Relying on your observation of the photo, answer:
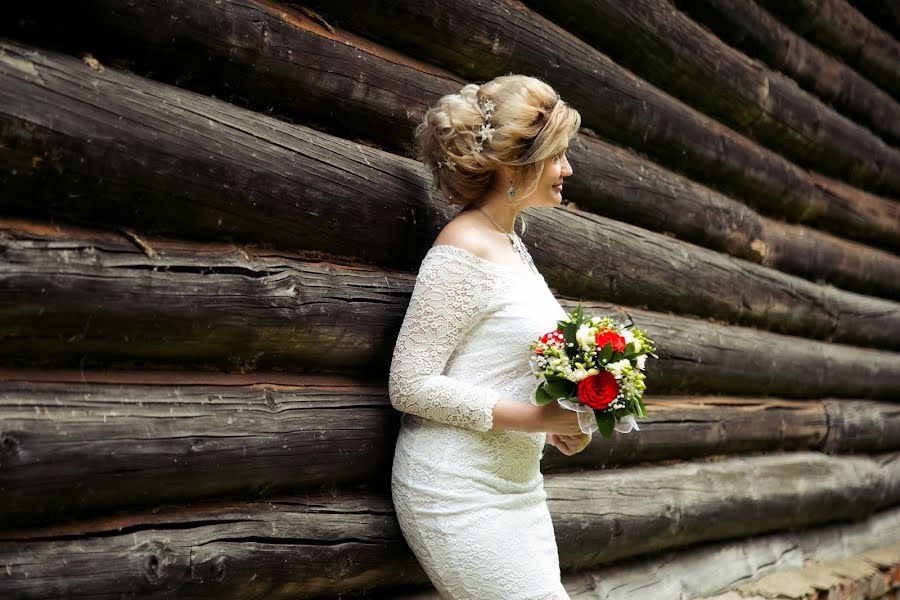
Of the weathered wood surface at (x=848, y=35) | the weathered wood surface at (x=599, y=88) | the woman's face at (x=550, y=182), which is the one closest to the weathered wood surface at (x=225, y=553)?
the woman's face at (x=550, y=182)

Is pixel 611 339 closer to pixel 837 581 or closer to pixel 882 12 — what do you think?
pixel 837 581

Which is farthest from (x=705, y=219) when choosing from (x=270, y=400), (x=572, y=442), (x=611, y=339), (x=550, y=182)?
(x=270, y=400)

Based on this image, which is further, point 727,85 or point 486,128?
point 727,85

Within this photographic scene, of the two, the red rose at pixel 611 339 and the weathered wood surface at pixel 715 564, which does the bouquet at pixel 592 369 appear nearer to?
the red rose at pixel 611 339

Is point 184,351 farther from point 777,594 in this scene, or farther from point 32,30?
point 777,594

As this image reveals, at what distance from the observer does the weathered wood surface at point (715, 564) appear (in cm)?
386

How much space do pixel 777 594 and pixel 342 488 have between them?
2977mm

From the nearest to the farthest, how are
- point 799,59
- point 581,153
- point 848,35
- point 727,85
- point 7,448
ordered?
point 7,448
point 581,153
point 727,85
point 799,59
point 848,35

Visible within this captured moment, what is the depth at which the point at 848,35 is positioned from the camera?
5.81 m

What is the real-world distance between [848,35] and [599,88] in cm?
285

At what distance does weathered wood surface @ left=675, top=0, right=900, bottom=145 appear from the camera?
4742 mm

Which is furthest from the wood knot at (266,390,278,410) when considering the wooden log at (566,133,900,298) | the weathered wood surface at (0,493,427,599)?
the wooden log at (566,133,900,298)

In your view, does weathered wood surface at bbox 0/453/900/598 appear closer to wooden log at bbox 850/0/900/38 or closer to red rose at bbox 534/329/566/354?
red rose at bbox 534/329/566/354

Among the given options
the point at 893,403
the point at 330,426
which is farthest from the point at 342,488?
the point at 893,403
